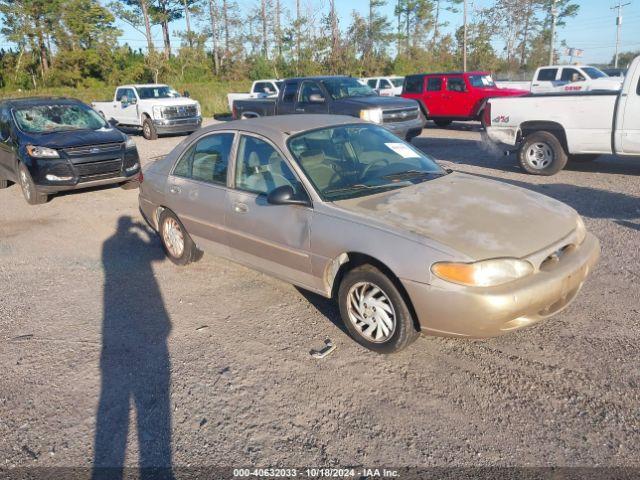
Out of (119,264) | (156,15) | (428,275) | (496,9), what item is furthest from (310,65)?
(428,275)

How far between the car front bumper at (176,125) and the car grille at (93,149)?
10.1m

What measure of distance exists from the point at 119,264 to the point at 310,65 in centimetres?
3639

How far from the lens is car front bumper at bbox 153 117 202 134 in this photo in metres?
19.0

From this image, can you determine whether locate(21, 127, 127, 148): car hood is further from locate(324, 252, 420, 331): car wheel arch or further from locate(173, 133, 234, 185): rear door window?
locate(324, 252, 420, 331): car wheel arch

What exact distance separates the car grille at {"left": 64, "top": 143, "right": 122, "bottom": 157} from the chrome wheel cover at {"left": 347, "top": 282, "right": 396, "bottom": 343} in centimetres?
690

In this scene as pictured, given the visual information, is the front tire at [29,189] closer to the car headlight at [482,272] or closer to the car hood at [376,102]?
the car hood at [376,102]

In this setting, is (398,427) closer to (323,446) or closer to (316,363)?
(323,446)

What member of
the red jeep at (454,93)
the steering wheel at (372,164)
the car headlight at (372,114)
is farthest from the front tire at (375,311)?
the red jeep at (454,93)

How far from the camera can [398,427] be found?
3016 millimetres

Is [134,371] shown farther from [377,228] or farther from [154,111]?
[154,111]

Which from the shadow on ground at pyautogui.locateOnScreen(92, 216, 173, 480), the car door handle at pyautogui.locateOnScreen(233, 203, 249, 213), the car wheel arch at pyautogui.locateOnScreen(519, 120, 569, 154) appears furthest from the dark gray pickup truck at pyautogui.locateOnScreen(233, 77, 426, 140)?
the car door handle at pyautogui.locateOnScreen(233, 203, 249, 213)

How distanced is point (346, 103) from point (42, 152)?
6.39 m

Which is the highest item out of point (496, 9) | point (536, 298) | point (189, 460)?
point (496, 9)

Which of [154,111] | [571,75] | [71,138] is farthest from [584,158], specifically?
[154,111]
